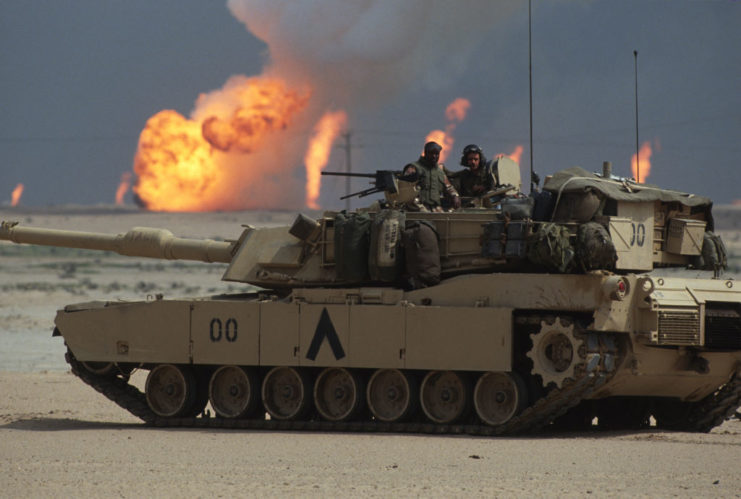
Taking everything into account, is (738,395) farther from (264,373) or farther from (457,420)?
(264,373)

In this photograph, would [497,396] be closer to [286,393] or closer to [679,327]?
[679,327]

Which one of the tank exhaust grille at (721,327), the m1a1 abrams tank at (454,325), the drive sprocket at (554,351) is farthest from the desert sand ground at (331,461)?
the tank exhaust grille at (721,327)

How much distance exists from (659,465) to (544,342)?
3161mm

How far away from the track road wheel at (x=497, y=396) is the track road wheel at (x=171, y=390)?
466 centimetres

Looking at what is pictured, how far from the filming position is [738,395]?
2066cm

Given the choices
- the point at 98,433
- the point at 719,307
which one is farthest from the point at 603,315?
the point at 98,433

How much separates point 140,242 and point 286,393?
441cm

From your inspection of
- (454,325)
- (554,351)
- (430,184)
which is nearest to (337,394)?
(454,325)

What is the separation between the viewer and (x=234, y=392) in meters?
21.7

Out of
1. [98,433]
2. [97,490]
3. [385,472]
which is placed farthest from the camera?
[98,433]

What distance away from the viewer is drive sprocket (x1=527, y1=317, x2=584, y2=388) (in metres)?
18.7

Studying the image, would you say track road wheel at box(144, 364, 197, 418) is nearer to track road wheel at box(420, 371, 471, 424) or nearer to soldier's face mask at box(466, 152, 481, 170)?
track road wheel at box(420, 371, 471, 424)

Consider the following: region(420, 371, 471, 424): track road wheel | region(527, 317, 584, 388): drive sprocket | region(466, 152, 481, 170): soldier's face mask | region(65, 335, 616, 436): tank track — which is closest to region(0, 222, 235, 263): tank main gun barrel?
region(65, 335, 616, 436): tank track

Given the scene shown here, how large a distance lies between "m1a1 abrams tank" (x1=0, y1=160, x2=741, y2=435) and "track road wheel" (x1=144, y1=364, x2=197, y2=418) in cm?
2
